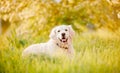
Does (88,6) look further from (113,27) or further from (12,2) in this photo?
(12,2)

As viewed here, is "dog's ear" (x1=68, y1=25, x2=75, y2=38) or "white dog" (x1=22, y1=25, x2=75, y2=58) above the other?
"dog's ear" (x1=68, y1=25, x2=75, y2=38)

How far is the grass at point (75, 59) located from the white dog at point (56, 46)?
3cm

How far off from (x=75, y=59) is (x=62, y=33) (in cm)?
15

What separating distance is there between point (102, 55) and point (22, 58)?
0.38m

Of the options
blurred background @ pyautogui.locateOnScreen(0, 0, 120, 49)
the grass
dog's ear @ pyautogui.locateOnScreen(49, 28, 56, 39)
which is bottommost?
the grass

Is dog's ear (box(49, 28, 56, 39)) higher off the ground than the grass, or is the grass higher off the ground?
dog's ear (box(49, 28, 56, 39))

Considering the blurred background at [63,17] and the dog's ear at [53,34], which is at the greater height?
the blurred background at [63,17]

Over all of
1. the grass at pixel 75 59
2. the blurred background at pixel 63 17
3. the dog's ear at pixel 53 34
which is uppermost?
the blurred background at pixel 63 17

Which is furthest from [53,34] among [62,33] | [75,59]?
[75,59]

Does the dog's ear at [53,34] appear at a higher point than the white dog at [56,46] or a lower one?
higher

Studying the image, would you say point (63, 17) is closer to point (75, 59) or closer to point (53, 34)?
point (53, 34)

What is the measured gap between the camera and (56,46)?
234cm

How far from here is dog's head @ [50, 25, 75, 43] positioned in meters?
2.30

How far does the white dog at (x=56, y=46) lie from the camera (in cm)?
233
